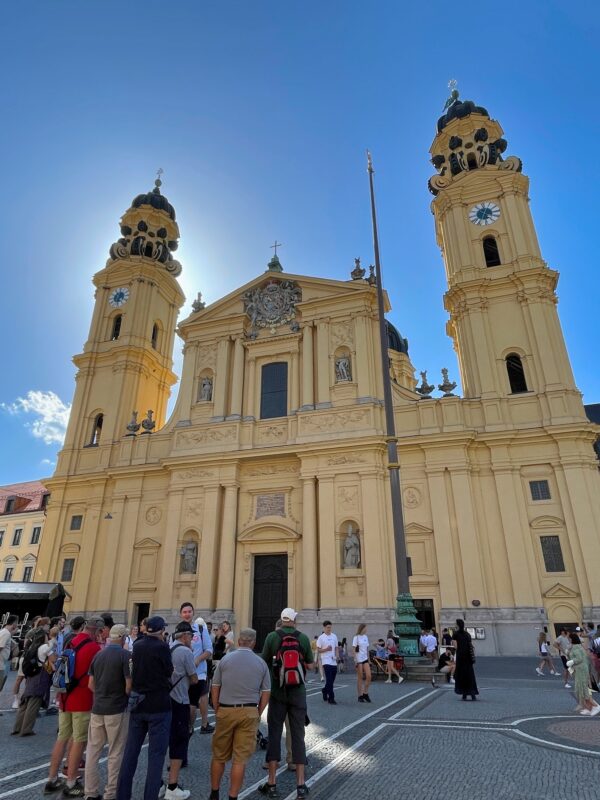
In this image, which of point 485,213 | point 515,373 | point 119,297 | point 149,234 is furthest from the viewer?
point 149,234

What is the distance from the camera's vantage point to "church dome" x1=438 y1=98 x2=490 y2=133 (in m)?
33.1

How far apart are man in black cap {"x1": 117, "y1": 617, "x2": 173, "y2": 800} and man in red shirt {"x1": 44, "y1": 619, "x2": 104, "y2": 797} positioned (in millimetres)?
910

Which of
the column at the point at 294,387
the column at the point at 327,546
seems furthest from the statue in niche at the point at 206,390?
the column at the point at 327,546

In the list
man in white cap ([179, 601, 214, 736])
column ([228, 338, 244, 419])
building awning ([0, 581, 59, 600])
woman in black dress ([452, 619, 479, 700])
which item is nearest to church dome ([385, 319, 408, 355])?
column ([228, 338, 244, 419])

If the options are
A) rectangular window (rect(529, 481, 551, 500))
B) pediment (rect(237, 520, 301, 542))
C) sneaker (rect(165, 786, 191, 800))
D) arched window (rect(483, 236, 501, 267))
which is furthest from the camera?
arched window (rect(483, 236, 501, 267))

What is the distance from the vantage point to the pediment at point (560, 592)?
62.9 ft

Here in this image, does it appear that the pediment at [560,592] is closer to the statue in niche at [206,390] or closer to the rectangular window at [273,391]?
the rectangular window at [273,391]

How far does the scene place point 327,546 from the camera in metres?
21.8

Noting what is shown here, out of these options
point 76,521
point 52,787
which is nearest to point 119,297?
point 76,521

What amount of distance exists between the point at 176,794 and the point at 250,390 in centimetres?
2271

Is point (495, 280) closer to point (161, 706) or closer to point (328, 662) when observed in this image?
point (328, 662)

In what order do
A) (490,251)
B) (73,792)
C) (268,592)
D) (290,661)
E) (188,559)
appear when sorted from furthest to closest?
(490,251) → (188,559) → (268,592) → (290,661) → (73,792)

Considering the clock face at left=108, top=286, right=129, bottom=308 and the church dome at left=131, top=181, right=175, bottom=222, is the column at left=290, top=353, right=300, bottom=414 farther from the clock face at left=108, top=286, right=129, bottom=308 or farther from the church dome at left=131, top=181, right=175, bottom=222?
the church dome at left=131, top=181, right=175, bottom=222

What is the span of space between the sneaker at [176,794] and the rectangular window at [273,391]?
21.3m
